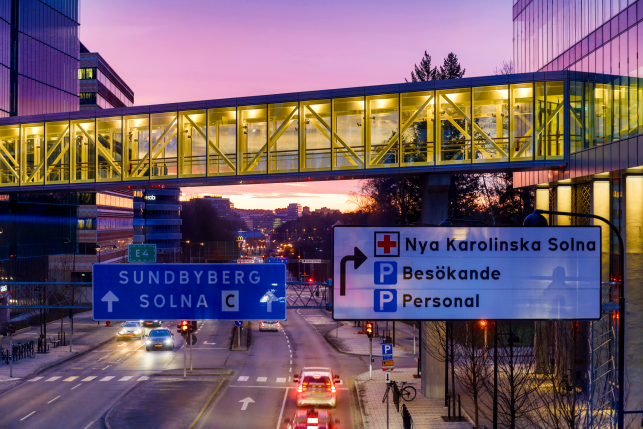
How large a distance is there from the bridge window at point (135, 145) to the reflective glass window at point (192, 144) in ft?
6.10

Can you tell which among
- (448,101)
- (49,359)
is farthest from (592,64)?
(49,359)

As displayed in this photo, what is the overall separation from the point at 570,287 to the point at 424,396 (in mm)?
23526

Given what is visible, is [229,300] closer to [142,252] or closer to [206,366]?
[206,366]

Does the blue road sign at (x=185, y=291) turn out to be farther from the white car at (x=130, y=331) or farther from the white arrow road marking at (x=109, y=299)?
the white car at (x=130, y=331)

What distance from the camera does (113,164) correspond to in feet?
99.7

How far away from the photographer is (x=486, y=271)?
959 centimetres

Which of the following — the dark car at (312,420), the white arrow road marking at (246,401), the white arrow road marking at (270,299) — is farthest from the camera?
the white arrow road marking at (246,401)

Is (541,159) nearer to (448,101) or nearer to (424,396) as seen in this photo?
(448,101)

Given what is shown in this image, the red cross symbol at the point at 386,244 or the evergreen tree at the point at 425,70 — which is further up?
the evergreen tree at the point at 425,70

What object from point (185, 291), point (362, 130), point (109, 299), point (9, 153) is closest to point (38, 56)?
point (9, 153)

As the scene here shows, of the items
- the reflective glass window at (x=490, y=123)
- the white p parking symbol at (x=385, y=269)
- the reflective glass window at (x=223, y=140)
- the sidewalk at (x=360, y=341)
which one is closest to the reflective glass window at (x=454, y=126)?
the reflective glass window at (x=490, y=123)

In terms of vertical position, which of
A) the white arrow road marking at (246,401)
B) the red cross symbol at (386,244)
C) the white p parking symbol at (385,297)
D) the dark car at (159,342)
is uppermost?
the red cross symbol at (386,244)

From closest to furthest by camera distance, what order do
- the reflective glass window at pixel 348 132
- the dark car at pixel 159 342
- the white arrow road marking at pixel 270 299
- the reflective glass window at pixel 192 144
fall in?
the white arrow road marking at pixel 270 299
the reflective glass window at pixel 348 132
the reflective glass window at pixel 192 144
the dark car at pixel 159 342

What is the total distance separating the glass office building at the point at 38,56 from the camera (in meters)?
58.6
